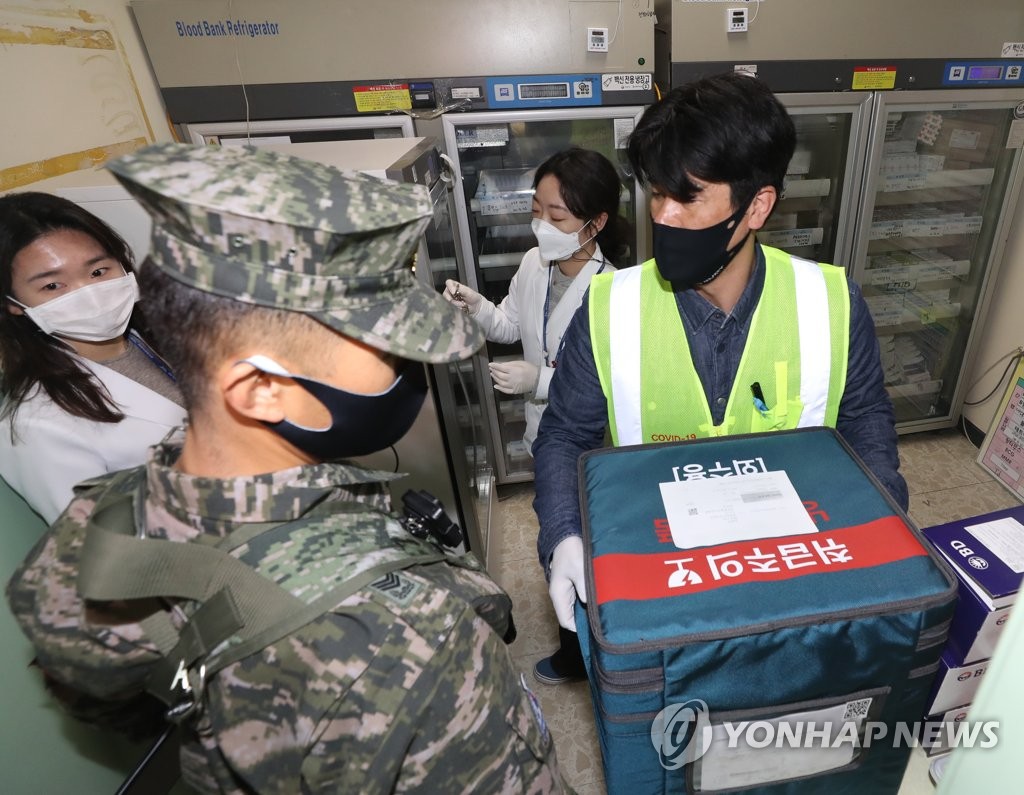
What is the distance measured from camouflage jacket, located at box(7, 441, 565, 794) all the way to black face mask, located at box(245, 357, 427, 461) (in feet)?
0.11

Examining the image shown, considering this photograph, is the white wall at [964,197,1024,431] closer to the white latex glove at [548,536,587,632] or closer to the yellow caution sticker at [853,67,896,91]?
the yellow caution sticker at [853,67,896,91]

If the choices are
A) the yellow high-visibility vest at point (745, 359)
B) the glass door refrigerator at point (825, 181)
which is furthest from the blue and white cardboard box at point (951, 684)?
the glass door refrigerator at point (825, 181)

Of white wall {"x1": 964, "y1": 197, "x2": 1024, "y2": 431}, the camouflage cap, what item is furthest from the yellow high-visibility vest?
white wall {"x1": 964, "y1": 197, "x2": 1024, "y2": 431}

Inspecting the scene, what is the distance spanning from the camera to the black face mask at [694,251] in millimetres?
1090

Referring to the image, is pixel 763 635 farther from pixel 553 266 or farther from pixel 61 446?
pixel 553 266

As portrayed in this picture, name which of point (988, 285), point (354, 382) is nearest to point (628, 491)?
point (354, 382)

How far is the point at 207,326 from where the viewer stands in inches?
21.7

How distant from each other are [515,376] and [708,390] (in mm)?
987

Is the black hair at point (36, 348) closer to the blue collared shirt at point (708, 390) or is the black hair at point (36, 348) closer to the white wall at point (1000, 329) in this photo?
the blue collared shirt at point (708, 390)

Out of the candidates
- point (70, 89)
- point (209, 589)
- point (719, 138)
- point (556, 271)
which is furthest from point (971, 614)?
point (70, 89)

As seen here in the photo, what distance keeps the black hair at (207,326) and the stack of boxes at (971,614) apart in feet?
3.23

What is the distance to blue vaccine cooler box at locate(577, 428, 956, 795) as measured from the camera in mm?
608

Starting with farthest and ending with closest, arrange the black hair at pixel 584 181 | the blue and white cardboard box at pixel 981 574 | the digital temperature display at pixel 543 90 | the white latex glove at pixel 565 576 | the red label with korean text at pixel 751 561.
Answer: the digital temperature display at pixel 543 90 → the black hair at pixel 584 181 → the white latex glove at pixel 565 576 → the blue and white cardboard box at pixel 981 574 → the red label with korean text at pixel 751 561

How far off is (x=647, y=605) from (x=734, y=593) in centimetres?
10
